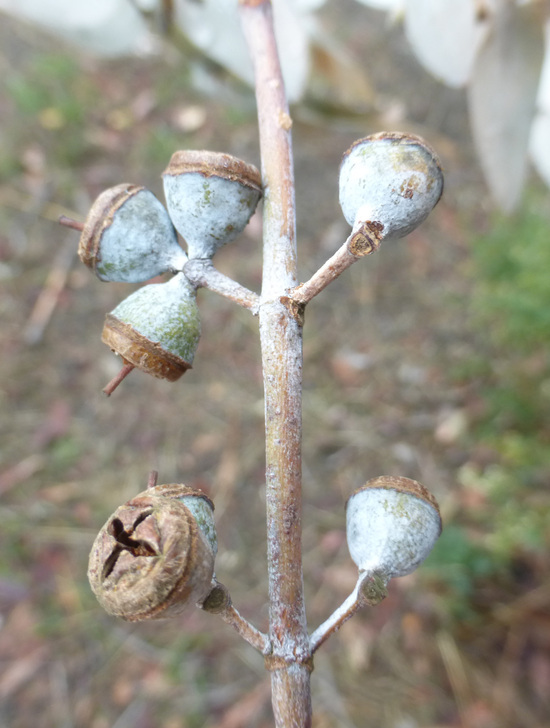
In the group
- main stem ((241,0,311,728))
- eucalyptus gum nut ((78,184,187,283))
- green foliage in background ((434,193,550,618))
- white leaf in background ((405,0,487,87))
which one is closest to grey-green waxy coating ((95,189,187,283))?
eucalyptus gum nut ((78,184,187,283))

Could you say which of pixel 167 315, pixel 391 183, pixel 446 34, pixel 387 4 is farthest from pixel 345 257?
pixel 387 4

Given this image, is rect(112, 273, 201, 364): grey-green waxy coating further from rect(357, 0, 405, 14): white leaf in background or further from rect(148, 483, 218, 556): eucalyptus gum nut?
rect(357, 0, 405, 14): white leaf in background

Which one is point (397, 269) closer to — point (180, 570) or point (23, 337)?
point (23, 337)

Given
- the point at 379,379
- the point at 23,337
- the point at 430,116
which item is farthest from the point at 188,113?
the point at 379,379

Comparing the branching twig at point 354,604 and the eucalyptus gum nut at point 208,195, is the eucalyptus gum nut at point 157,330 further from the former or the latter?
the branching twig at point 354,604

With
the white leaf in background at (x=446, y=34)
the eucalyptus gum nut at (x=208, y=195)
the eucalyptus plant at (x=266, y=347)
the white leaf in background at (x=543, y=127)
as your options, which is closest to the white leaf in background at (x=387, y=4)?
the white leaf in background at (x=446, y=34)

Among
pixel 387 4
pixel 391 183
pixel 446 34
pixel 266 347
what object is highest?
pixel 387 4

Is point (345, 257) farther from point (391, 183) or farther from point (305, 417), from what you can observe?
point (305, 417)

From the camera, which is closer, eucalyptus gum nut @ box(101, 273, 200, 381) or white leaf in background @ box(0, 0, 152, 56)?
eucalyptus gum nut @ box(101, 273, 200, 381)
